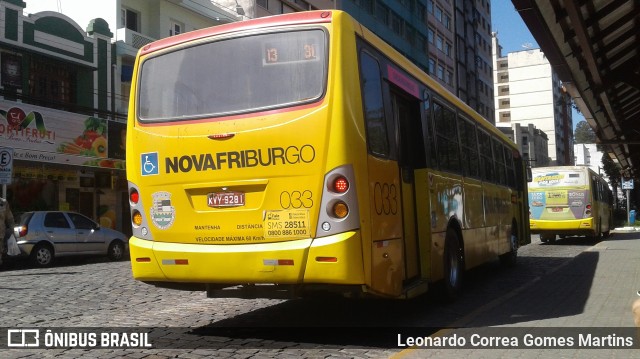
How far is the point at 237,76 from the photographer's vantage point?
606cm

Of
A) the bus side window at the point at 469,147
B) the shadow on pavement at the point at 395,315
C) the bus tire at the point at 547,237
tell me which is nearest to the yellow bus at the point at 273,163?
the shadow on pavement at the point at 395,315

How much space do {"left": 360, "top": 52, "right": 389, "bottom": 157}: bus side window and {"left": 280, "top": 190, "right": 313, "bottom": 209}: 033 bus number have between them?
80cm

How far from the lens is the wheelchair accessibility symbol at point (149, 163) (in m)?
6.28

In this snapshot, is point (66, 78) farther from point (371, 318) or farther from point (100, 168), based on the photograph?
point (371, 318)

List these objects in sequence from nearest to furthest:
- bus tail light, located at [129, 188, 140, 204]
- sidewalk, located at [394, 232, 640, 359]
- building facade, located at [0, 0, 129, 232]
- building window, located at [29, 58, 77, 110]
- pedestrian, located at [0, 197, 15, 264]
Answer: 1. sidewalk, located at [394, 232, 640, 359]
2. bus tail light, located at [129, 188, 140, 204]
3. pedestrian, located at [0, 197, 15, 264]
4. building facade, located at [0, 0, 129, 232]
5. building window, located at [29, 58, 77, 110]

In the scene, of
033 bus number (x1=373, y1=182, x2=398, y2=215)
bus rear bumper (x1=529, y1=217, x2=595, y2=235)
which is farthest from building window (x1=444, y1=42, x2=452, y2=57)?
033 bus number (x1=373, y1=182, x2=398, y2=215)

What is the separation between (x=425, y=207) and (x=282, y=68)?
2498 mm

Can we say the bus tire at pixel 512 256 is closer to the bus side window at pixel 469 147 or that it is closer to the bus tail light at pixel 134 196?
the bus side window at pixel 469 147

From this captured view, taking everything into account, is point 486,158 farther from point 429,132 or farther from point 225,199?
point 225,199

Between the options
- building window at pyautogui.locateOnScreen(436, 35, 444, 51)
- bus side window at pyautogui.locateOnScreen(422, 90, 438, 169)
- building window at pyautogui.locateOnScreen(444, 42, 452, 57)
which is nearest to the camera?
bus side window at pyautogui.locateOnScreen(422, 90, 438, 169)

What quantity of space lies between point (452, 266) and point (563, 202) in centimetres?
1558

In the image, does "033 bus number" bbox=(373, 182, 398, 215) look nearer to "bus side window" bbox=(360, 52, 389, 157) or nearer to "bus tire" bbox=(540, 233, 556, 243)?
"bus side window" bbox=(360, 52, 389, 157)

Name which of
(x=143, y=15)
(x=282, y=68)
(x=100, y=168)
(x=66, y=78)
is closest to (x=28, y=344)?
(x=282, y=68)

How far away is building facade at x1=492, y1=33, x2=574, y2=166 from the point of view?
4284 inches
